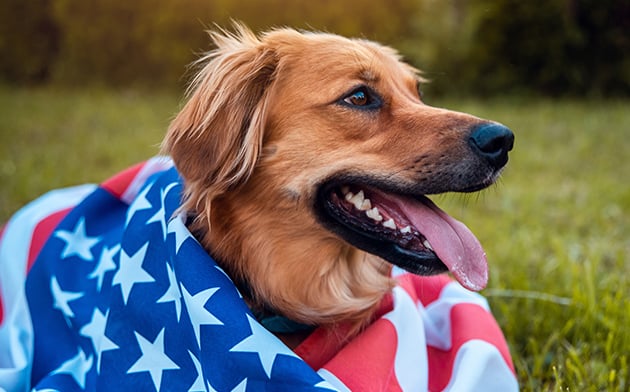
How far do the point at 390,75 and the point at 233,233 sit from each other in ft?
2.88

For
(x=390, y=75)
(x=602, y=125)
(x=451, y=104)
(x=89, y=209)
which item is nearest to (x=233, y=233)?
(x=390, y=75)

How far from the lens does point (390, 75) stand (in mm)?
2523

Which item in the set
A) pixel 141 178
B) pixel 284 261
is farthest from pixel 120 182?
pixel 284 261

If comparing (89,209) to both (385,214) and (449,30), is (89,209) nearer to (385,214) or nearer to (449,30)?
(385,214)

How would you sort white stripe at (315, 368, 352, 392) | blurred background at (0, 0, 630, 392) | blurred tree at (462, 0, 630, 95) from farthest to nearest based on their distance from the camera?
blurred tree at (462, 0, 630, 95) → blurred background at (0, 0, 630, 392) → white stripe at (315, 368, 352, 392)

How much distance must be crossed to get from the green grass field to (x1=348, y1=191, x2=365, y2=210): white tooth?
0.75 metres

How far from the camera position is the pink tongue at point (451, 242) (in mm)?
2168

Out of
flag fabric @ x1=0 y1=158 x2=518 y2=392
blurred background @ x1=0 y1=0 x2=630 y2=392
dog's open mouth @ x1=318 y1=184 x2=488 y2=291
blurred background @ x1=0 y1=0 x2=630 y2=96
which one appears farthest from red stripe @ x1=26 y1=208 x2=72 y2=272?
blurred background @ x1=0 y1=0 x2=630 y2=96

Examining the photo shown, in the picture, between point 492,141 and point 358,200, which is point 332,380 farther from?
point 492,141

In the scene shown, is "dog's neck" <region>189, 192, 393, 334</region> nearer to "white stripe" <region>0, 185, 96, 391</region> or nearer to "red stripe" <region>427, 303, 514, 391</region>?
"red stripe" <region>427, 303, 514, 391</region>

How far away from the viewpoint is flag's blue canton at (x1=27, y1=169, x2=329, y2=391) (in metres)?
2.10

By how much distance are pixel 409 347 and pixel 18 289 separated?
1.94 metres

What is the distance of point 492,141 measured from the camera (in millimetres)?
2105

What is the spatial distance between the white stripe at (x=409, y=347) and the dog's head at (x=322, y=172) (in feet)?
0.34
